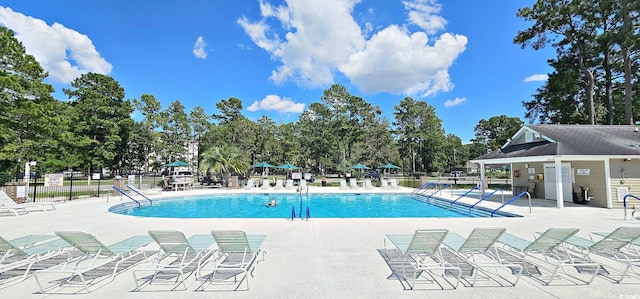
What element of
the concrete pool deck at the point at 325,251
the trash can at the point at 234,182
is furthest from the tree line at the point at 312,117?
the concrete pool deck at the point at 325,251

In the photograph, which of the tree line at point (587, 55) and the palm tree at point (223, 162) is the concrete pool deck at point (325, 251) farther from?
the tree line at point (587, 55)

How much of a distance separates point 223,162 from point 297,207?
1014 centimetres

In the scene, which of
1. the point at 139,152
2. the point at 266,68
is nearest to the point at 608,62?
the point at 266,68

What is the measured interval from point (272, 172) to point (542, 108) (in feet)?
141

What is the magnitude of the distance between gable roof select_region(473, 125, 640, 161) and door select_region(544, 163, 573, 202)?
1.26 m

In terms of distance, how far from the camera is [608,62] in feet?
73.3

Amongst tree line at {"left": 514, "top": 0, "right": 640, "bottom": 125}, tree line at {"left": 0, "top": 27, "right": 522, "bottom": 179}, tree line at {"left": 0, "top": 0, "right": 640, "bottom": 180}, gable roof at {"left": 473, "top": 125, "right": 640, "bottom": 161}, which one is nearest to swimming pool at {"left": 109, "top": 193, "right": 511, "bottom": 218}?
gable roof at {"left": 473, "top": 125, "right": 640, "bottom": 161}

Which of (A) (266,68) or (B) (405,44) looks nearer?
(B) (405,44)

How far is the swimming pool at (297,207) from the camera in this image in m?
12.8

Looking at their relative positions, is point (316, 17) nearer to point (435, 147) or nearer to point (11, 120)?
point (11, 120)

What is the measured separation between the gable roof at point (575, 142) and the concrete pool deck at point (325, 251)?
91.4 inches

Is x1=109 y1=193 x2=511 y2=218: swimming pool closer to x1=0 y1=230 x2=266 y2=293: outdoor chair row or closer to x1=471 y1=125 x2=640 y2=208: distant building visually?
x1=471 y1=125 x2=640 y2=208: distant building

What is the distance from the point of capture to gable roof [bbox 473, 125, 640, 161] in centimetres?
1120

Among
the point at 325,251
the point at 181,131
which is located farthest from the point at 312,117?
the point at 325,251
